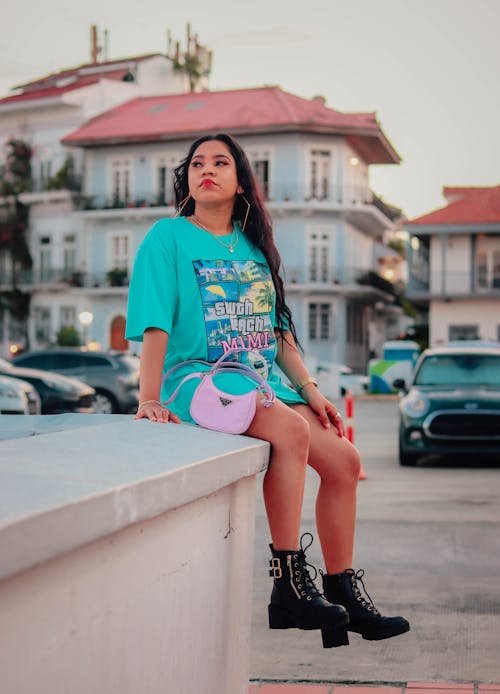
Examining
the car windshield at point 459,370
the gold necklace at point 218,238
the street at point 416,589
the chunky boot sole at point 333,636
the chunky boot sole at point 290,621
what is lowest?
the street at point 416,589

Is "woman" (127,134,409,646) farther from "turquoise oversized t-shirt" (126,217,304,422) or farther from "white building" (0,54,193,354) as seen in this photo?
"white building" (0,54,193,354)

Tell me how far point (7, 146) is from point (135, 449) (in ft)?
203

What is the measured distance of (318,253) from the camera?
2275 inches

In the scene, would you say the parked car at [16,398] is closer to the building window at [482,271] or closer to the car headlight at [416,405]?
the car headlight at [416,405]

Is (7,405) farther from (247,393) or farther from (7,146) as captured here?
(7,146)

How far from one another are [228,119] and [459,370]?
141 ft

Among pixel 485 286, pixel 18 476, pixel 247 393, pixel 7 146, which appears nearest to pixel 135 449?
pixel 18 476

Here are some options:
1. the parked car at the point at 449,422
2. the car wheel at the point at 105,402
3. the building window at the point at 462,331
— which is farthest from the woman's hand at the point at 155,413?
the building window at the point at 462,331

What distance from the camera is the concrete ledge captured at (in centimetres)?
179

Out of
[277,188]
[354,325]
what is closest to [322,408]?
[277,188]

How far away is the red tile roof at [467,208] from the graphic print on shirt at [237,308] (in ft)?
179

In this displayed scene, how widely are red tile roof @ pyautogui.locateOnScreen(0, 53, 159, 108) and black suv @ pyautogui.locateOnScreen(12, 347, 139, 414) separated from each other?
116 feet

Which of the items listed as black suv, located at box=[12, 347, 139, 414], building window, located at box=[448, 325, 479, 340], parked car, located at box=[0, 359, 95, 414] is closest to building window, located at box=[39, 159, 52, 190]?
building window, located at box=[448, 325, 479, 340]

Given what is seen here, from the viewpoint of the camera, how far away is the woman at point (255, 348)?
3.70m
